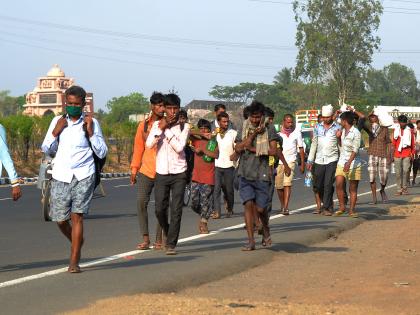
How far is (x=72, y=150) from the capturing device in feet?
32.3

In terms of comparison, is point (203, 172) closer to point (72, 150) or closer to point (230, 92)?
point (72, 150)

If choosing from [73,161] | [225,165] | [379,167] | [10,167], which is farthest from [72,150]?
[379,167]

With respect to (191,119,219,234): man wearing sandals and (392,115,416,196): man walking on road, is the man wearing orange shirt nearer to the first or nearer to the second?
(191,119,219,234): man wearing sandals

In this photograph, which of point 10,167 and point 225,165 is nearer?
point 10,167

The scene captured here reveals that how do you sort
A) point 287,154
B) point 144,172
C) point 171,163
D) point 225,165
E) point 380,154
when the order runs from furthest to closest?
point 380,154 < point 287,154 < point 225,165 < point 144,172 < point 171,163

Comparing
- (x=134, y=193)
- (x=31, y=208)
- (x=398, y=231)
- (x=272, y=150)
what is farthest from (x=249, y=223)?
(x=134, y=193)

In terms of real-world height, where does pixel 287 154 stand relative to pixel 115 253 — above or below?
above

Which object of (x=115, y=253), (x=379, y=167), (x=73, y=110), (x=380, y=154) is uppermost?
(x=73, y=110)

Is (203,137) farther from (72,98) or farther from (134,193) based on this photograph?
(134,193)

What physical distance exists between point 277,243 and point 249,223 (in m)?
0.97

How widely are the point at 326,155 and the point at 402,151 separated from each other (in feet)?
28.0

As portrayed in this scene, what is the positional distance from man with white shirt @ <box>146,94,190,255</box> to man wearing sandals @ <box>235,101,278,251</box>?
3.02 feet

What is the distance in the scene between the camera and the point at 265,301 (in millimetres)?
8484

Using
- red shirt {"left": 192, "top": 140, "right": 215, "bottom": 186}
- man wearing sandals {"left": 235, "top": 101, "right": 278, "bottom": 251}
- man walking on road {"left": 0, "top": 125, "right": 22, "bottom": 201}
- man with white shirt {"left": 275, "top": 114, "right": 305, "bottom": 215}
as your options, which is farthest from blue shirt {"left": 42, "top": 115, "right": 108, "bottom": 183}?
man with white shirt {"left": 275, "top": 114, "right": 305, "bottom": 215}
